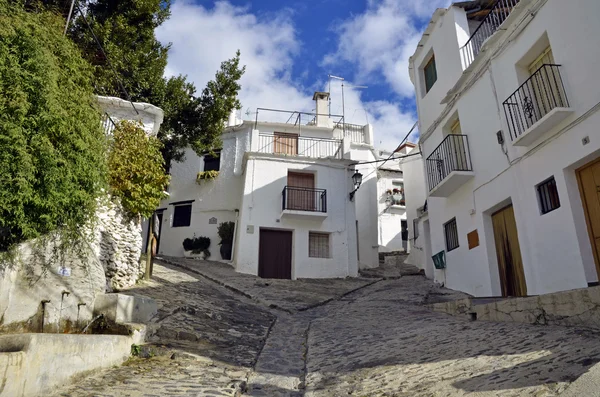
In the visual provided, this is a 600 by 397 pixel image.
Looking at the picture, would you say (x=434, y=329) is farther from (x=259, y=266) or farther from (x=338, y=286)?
(x=259, y=266)

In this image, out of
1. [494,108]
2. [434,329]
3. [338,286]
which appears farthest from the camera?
[338,286]

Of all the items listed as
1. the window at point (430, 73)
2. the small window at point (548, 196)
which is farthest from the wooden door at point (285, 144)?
the small window at point (548, 196)

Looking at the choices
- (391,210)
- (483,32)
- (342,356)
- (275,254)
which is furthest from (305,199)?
(342,356)

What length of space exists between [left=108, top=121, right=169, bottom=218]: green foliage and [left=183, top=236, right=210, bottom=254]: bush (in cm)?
887

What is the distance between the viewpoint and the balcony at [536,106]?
752 centimetres

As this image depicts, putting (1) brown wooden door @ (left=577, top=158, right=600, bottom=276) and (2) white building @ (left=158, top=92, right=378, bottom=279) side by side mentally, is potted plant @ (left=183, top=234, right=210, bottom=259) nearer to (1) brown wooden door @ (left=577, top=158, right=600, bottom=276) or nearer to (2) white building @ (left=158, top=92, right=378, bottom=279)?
(2) white building @ (left=158, top=92, right=378, bottom=279)

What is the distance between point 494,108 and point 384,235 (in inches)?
546

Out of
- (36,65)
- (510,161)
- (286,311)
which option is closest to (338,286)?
(286,311)

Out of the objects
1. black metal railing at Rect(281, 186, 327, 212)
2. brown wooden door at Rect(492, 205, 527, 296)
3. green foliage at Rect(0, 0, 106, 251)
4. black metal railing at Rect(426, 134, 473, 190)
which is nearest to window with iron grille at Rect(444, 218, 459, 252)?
black metal railing at Rect(426, 134, 473, 190)

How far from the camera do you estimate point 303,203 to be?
17953mm

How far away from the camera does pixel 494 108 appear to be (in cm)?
959

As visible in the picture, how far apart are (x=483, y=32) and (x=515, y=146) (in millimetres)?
3951

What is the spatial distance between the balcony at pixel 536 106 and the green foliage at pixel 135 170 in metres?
7.48

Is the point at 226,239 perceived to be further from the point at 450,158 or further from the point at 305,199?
the point at 450,158
